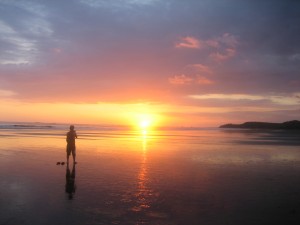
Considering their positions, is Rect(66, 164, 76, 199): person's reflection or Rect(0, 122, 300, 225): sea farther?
Rect(66, 164, 76, 199): person's reflection

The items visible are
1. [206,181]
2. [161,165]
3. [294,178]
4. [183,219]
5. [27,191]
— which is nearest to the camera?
[183,219]

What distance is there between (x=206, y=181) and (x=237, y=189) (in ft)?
6.84

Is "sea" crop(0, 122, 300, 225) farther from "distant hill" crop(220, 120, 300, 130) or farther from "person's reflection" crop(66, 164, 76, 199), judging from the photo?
"distant hill" crop(220, 120, 300, 130)

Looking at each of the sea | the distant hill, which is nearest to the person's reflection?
the sea

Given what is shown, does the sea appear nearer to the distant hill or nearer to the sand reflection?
the sand reflection

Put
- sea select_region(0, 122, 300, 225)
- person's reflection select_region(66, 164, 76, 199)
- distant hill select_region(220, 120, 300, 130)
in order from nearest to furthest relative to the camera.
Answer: sea select_region(0, 122, 300, 225) < person's reflection select_region(66, 164, 76, 199) < distant hill select_region(220, 120, 300, 130)

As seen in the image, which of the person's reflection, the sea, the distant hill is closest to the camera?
the sea

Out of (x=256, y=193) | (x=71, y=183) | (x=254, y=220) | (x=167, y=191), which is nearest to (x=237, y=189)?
(x=256, y=193)

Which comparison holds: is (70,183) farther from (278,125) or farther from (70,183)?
(278,125)

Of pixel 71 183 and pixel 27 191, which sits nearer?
pixel 27 191

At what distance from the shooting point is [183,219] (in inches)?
388

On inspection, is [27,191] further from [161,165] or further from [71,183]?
[161,165]

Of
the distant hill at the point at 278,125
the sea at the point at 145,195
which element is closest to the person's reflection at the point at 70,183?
the sea at the point at 145,195

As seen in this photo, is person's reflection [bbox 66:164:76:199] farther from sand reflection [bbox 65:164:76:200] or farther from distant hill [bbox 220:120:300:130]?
distant hill [bbox 220:120:300:130]
